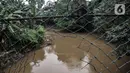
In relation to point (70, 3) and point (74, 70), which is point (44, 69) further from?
point (70, 3)

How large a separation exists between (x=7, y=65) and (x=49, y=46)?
3.15 m

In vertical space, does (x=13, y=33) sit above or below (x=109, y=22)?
below

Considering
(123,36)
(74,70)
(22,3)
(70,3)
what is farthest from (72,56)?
(70,3)

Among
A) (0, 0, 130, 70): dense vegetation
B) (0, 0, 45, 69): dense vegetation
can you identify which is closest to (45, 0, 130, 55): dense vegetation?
(0, 0, 130, 70): dense vegetation

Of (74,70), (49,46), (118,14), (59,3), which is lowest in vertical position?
(49,46)

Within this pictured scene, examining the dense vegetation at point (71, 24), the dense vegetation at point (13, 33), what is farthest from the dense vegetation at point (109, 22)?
the dense vegetation at point (13, 33)

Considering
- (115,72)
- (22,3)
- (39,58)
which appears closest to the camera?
(115,72)

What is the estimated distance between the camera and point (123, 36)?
2436mm

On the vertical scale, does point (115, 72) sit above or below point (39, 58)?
above

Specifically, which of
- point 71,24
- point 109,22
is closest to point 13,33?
point 71,24

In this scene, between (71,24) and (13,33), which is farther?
(13,33)

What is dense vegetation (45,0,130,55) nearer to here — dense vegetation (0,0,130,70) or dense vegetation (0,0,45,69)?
dense vegetation (0,0,130,70)

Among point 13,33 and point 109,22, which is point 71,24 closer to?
point 109,22

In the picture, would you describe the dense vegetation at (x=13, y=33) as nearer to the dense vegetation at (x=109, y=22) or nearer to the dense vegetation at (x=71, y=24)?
the dense vegetation at (x=71, y=24)
